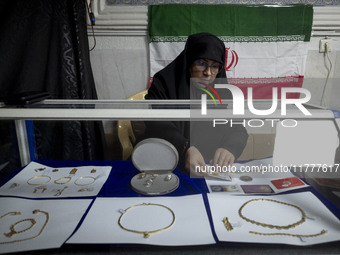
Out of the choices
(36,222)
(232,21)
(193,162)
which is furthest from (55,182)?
(232,21)

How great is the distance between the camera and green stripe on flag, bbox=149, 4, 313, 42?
1961mm

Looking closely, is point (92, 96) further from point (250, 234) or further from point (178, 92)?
point (250, 234)

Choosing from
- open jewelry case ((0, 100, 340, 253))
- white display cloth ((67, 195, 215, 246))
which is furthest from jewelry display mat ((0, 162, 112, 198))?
white display cloth ((67, 195, 215, 246))

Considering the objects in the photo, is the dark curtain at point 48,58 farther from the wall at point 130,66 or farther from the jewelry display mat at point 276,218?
the jewelry display mat at point 276,218

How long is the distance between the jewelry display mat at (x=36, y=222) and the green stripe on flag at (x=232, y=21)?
163cm

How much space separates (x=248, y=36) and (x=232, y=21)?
182 millimetres

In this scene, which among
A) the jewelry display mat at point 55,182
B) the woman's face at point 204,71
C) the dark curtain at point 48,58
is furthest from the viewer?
the dark curtain at point 48,58

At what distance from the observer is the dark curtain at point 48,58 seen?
5.46 ft

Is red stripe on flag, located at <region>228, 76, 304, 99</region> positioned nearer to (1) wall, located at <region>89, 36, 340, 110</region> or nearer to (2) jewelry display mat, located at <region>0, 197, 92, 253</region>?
(1) wall, located at <region>89, 36, 340, 110</region>

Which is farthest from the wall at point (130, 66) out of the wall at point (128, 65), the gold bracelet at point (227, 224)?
the gold bracelet at point (227, 224)

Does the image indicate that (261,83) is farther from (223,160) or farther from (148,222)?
(148,222)

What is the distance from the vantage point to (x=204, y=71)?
57.2 inches

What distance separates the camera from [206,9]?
77.5 inches

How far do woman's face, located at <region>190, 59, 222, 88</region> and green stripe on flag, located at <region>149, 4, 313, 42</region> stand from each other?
2.16 ft
